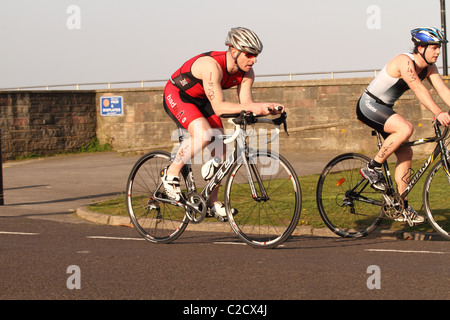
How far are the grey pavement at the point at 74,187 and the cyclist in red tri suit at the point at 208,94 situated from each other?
1744 millimetres

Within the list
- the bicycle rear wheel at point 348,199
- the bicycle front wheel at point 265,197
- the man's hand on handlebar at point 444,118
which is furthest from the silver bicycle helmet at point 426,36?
the bicycle front wheel at point 265,197

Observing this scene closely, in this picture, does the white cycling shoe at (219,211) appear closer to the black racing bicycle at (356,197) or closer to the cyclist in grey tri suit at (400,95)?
the black racing bicycle at (356,197)

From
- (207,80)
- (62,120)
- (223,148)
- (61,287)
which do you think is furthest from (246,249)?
(62,120)

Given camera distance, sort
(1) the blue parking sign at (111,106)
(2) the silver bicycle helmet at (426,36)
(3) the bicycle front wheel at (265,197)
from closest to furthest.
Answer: (3) the bicycle front wheel at (265,197)
(2) the silver bicycle helmet at (426,36)
(1) the blue parking sign at (111,106)

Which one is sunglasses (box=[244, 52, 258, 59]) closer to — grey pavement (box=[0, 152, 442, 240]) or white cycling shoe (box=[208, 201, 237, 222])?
white cycling shoe (box=[208, 201, 237, 222])

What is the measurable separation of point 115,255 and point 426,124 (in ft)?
44.4

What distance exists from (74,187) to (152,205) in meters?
7.18

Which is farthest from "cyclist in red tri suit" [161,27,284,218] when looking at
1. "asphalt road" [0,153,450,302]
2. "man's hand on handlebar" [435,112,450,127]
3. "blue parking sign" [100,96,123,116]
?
"blue parking sign" [100,96,123,116]

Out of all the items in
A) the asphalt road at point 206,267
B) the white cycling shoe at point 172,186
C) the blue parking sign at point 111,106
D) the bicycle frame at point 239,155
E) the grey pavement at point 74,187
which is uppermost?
the blue parking sign at point 111,106

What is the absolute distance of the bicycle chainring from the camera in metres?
6.91

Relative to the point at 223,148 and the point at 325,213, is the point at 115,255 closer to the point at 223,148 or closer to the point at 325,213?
the point at 223,148

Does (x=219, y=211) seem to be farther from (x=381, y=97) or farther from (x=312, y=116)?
(x=312, y=116)

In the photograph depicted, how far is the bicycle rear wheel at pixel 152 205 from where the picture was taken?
7.19 metres

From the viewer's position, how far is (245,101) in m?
6.74
